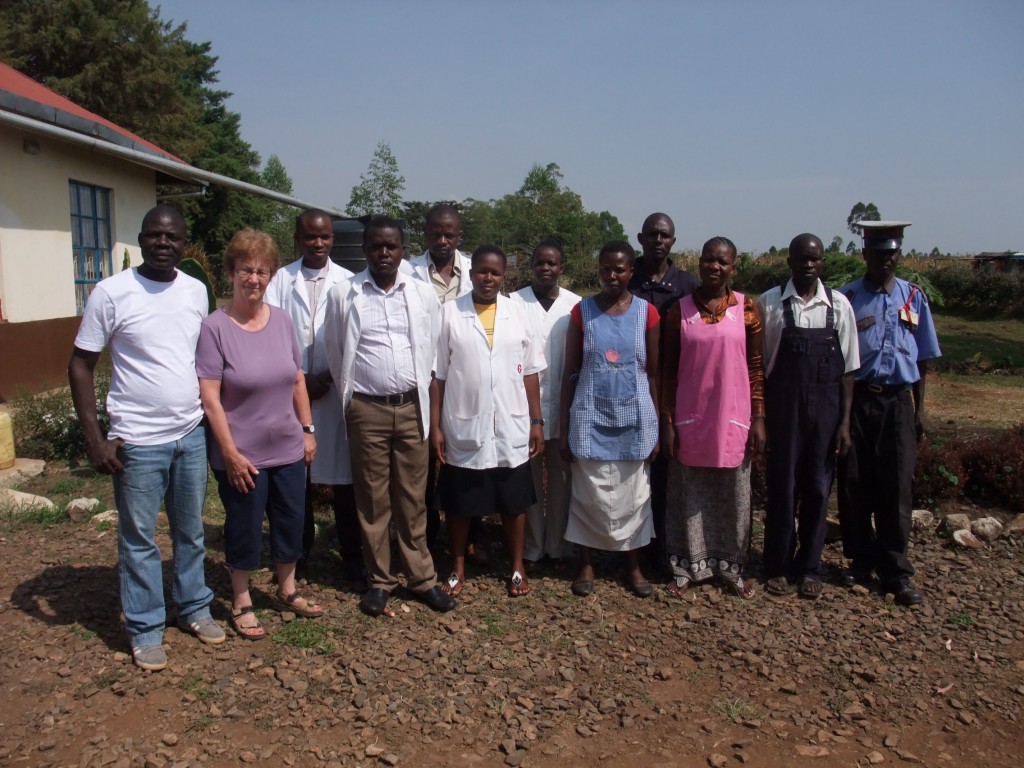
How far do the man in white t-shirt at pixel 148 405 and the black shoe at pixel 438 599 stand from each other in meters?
1.17

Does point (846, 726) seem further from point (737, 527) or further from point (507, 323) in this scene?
point (507, 323)

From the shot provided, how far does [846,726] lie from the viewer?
3.00 metres

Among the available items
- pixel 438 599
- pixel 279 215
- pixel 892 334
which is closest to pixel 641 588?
pixel 438 599

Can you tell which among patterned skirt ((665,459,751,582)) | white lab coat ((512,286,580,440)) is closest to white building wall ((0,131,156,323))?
white lab coat ((512,286,580,440))

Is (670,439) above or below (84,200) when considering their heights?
below

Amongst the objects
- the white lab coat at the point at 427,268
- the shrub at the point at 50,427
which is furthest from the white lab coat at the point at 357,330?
the shrub at the point at 50,427

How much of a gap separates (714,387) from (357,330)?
177cm

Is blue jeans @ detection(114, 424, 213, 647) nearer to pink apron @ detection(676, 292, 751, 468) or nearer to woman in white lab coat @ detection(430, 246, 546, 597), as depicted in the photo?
woman in white lab coat @ detection(430, 246, 546, 597)

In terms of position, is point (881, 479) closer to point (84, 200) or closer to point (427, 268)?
point (427, 268)

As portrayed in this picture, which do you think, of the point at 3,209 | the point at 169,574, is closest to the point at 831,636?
the point at 169,574

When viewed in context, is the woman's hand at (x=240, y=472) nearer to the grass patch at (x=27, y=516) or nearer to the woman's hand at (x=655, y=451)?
the woman's hand at (x=655, y=451)

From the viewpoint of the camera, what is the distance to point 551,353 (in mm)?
4195

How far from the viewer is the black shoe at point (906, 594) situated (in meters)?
3.97

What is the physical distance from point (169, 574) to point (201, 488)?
1.13 metres
